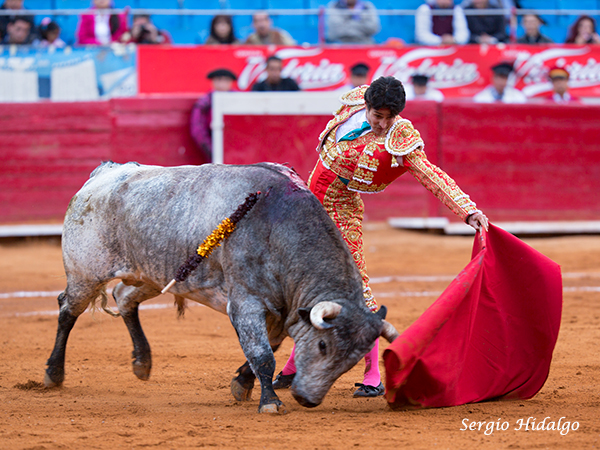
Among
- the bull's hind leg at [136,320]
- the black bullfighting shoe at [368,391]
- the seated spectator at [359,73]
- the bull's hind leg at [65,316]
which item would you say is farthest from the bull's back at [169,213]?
the seated spectator at [359,73]

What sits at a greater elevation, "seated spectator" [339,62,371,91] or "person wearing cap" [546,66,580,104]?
"seated spectator" [339,62,371,91]

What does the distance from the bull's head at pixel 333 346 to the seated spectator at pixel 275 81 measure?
520 centimetres

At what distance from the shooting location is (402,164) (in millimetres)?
3018

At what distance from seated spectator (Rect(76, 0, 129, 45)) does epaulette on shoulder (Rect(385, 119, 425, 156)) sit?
19.5 feet

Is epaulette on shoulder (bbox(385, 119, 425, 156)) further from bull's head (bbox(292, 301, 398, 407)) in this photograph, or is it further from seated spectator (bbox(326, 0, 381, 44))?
seated spectator (bbox(326, 0, 381, 44))

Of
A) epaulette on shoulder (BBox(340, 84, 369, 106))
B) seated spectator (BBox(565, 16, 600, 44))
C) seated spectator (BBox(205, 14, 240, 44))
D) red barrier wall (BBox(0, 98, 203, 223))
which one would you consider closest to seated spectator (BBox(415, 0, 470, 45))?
seated spectator (BBox(565, 16, 600, 44))

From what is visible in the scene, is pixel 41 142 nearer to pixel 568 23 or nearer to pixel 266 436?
pixel 266 436

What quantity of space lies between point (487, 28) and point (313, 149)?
2.74 metres

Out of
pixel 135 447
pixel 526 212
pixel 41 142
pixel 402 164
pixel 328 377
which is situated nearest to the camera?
pixel 135 447

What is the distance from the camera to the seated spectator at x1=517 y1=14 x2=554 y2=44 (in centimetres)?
881

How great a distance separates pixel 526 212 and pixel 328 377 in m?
5.88

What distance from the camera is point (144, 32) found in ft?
26.9

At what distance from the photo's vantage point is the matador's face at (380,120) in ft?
9.55

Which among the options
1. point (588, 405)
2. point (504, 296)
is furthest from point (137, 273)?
point (588, 405)
